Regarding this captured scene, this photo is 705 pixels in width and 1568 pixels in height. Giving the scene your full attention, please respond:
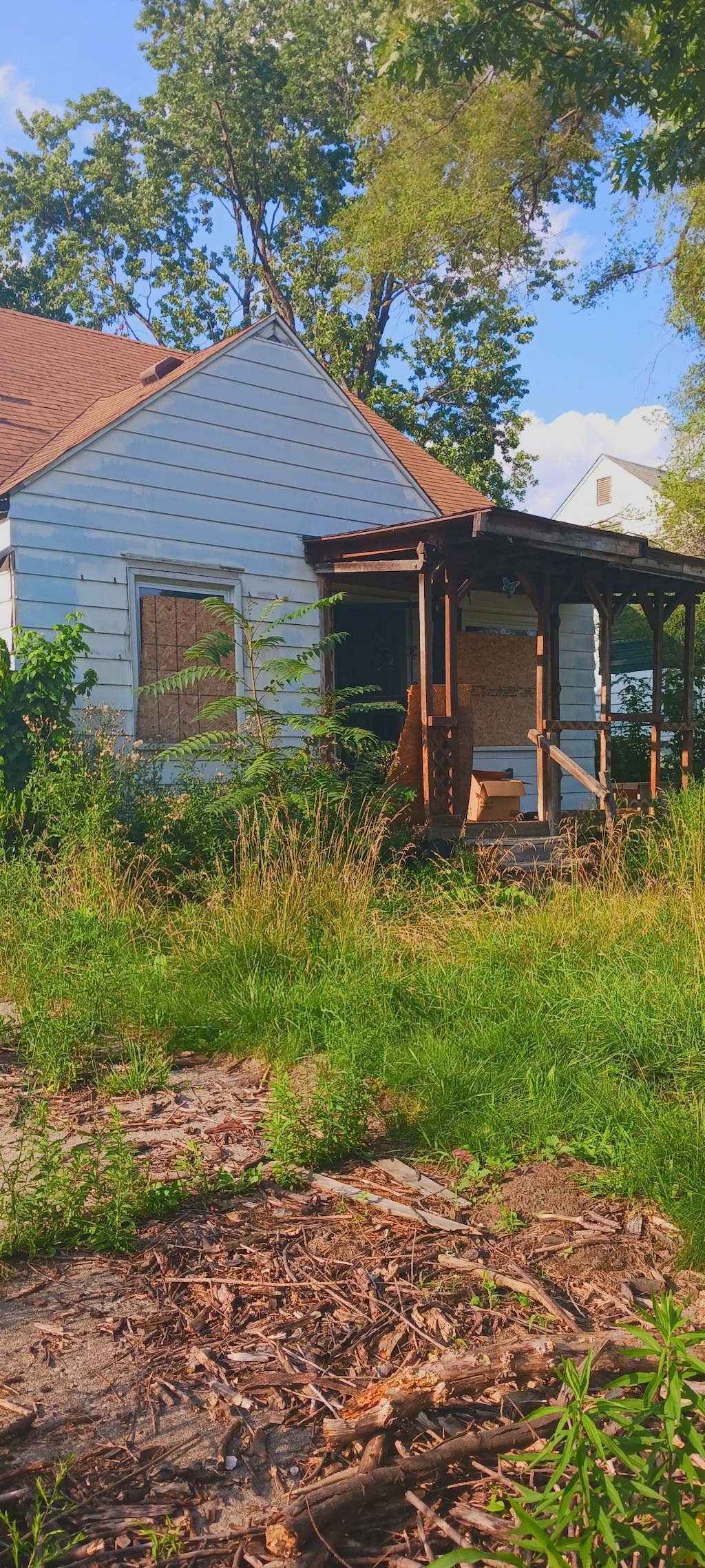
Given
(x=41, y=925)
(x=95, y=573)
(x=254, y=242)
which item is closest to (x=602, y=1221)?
(x=41, y=925)

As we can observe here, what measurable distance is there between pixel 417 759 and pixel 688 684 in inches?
195

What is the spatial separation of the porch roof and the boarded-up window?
5.27 ft

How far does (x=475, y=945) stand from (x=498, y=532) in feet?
15.2

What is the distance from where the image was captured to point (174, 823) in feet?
27.2

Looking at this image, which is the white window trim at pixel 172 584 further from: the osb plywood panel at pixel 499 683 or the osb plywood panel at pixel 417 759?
the osb plywood panel at pixel 499 683

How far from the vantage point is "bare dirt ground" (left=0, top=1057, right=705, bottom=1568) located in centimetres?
211

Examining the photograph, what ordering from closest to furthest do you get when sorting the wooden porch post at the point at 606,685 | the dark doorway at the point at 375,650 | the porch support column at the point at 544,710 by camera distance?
1. the porch support column at the point at 544,710
2. the wooden porch post at the point at 606,685
3. the dark doorway at the point at 375,650

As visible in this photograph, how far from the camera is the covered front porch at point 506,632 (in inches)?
394

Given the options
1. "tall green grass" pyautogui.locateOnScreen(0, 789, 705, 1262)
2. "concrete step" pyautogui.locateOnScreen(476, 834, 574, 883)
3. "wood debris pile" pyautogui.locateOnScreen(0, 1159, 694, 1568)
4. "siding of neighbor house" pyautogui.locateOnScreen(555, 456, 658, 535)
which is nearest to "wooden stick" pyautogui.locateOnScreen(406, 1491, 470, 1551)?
"wood debris pile" pyautogui.locateOnScreen(0, 1159, 694, 1568)

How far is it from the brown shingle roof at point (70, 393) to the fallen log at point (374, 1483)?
8235 millimetres

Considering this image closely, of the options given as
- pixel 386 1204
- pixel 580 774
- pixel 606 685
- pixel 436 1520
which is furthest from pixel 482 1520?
pixel 606 685

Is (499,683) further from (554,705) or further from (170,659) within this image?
(170,659)

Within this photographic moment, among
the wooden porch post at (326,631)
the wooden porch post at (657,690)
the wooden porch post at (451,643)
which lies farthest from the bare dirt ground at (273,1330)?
the wooden porch post at (657,690)

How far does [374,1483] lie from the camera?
211cm
